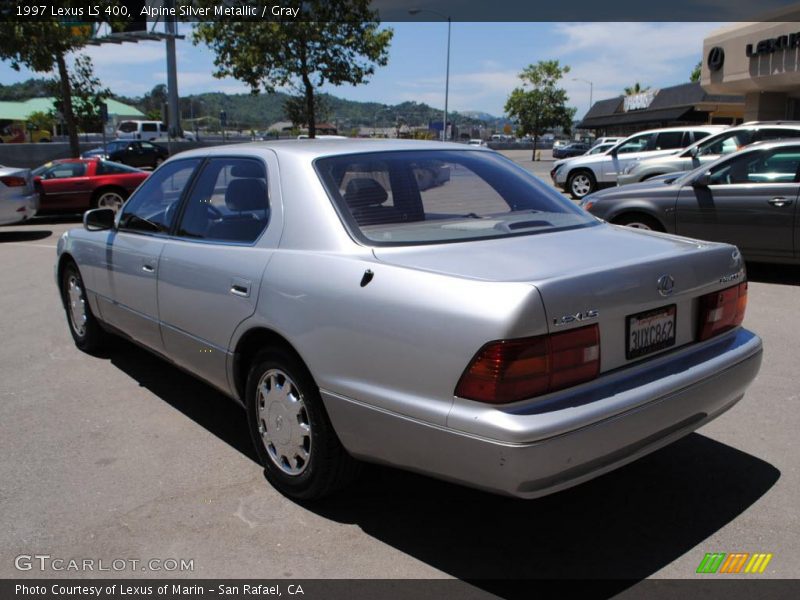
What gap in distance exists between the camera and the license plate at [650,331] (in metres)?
2.96

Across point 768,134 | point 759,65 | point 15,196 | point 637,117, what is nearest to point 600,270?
point 15,196

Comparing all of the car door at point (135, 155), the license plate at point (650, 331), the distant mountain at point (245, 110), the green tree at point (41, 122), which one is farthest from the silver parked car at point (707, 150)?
the distant mountain at point (245, 110)

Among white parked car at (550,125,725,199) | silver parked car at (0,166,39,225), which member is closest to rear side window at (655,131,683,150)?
white parked car at (550,125,725,199)

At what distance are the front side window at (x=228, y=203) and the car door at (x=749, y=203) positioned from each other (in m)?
6.27

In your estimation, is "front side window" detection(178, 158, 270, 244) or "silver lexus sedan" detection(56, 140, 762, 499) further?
"front side window" detection(178, 158, 270, 244)

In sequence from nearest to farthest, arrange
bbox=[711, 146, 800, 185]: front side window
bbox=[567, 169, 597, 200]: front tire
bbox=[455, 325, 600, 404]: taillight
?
bbox=[455, 325, 600, 404]: taillight → bbox=[711, 146, 800, 185]: front side window → bbox=[567, 169, 597, 200]: front tire

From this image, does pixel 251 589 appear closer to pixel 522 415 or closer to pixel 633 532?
pixel 522 415

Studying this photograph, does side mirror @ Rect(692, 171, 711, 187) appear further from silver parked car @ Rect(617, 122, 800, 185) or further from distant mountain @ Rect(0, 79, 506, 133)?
distant mountain @ Rect(0, 79, 506, 133)

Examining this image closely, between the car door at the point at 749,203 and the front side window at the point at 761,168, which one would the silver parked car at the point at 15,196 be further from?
the front side window at the point at 761,168

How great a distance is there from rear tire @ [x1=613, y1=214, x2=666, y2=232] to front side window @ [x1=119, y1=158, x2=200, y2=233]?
5.95 meters

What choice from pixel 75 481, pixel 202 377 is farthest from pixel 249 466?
pixel 75 481

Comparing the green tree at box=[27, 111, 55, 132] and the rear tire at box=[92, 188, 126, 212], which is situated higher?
the green tree at box=[27, 111, 55, 132]

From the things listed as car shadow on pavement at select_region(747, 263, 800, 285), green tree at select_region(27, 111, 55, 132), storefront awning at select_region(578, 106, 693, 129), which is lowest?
car shadow on pavement at select_region(747, 263, 800, 285)

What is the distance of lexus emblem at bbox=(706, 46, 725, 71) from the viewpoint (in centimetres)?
2883
